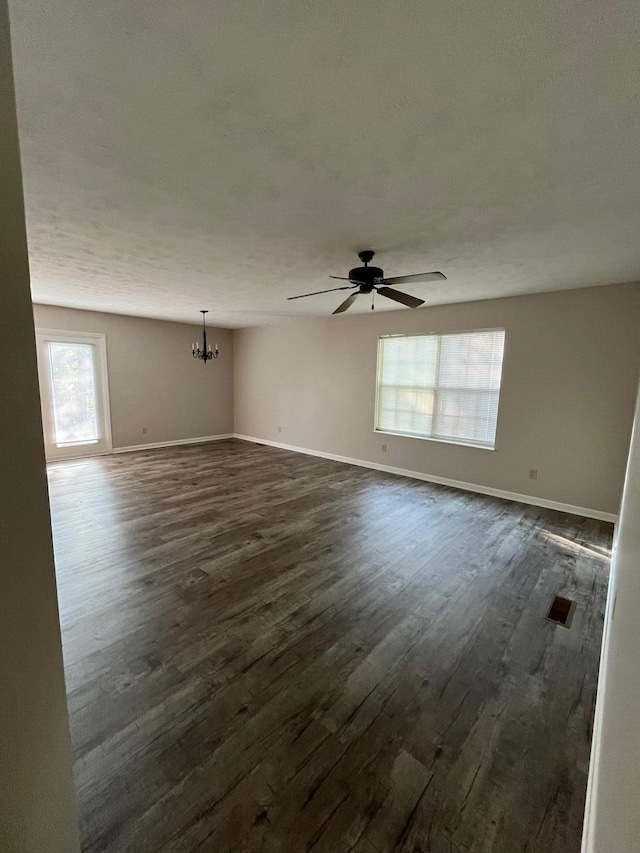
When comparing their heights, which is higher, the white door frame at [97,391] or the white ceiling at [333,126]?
the white ceiling at [333,126]

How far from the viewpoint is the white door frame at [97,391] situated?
18.2 feet

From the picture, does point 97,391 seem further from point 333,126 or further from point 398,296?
point 333,126

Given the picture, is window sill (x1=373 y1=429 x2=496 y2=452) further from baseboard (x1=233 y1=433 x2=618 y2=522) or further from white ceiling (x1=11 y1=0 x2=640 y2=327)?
white ceiling (x1=11 y1=0 x2=640 y2=327)

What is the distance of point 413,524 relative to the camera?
11.8ft

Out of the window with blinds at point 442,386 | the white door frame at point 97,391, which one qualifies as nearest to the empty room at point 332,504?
the window with blinds at point 442,386

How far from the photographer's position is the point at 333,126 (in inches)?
56.7

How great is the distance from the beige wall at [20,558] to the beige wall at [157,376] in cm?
618

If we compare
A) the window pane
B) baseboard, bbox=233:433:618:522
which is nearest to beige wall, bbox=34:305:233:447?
the window pane

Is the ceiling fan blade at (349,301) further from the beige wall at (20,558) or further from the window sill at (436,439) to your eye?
the beige wall at (20,558)

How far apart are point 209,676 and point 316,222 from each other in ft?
8.84

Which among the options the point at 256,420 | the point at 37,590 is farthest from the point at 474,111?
the point at 256,420

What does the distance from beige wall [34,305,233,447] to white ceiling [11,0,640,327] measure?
3683 millimetres

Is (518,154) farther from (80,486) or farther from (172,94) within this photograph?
(80,486)

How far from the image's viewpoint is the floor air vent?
7.28ft
